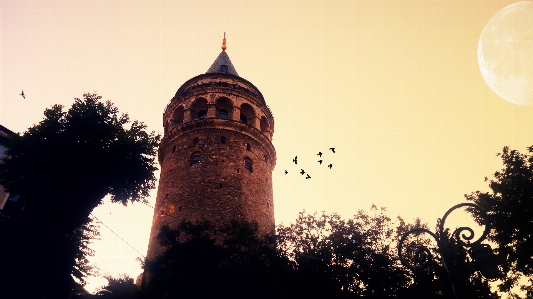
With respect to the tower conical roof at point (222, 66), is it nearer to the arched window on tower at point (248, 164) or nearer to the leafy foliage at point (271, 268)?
the arched window on tower at point (248, 164)

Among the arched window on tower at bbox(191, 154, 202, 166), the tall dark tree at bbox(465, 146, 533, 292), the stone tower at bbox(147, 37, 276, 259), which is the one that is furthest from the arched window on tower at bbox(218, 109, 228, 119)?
the tall dark tree at bbox(465, 146, 533, 292)

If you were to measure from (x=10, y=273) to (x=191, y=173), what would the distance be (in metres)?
9.42

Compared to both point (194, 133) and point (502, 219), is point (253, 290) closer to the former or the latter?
point (194, 133)

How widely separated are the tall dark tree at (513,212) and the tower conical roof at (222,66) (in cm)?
1883

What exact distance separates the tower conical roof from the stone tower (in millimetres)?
82

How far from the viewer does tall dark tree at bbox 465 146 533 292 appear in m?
17.9

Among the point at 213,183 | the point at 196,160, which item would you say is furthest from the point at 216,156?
the point at 213,183

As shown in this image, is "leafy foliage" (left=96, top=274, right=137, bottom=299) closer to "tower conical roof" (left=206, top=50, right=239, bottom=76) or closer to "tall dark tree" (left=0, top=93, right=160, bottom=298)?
"tall dark tree" (left=0, top=93, right=160, bottom=298)

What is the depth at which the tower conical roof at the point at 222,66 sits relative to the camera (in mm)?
27983

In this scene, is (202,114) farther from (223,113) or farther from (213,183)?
(213,183)

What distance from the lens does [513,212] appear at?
1850 centimetres

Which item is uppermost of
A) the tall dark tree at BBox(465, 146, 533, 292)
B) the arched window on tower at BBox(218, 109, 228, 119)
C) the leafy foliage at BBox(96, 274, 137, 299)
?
the arched window on tower at BBox(218, 109, 228, 119)

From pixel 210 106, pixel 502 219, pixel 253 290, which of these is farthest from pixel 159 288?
pixel 502 219

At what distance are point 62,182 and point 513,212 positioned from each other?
71.4 feet
